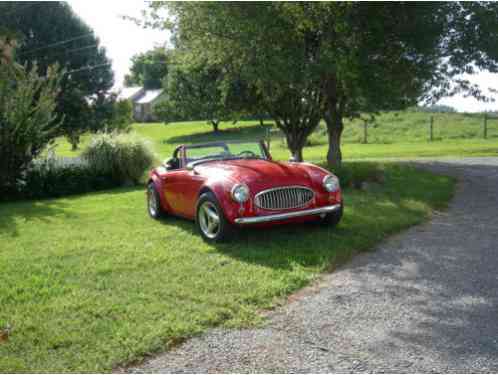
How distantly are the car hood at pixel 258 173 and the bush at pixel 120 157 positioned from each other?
314 inches

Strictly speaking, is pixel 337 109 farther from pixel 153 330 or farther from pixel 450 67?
pixel 153 330

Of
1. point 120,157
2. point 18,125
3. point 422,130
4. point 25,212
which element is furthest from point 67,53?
point 25,212

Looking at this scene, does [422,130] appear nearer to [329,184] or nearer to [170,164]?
[170,164]

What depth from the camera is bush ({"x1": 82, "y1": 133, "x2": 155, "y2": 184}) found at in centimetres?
1516

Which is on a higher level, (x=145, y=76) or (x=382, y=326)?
(x=145, y=76)

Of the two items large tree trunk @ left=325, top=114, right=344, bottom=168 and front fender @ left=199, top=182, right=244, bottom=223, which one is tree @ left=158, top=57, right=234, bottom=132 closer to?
large tree trunk @ left=325, top=114, right=344, bottom=168

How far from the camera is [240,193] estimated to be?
21.5ft

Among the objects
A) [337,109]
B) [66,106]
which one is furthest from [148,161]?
A: [66,106]

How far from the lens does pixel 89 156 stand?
15.4 m

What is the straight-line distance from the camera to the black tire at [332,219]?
287 inches

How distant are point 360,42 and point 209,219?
6.04 m

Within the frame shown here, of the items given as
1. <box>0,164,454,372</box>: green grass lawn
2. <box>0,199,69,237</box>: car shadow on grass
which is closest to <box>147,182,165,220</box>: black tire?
<box>0,164,454,372</box>: green grass lawn

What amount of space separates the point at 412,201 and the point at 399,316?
19.1 feet

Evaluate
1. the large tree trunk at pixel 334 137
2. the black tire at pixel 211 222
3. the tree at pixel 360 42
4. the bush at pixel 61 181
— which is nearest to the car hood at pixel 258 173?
the black tire at pixel 211 222
